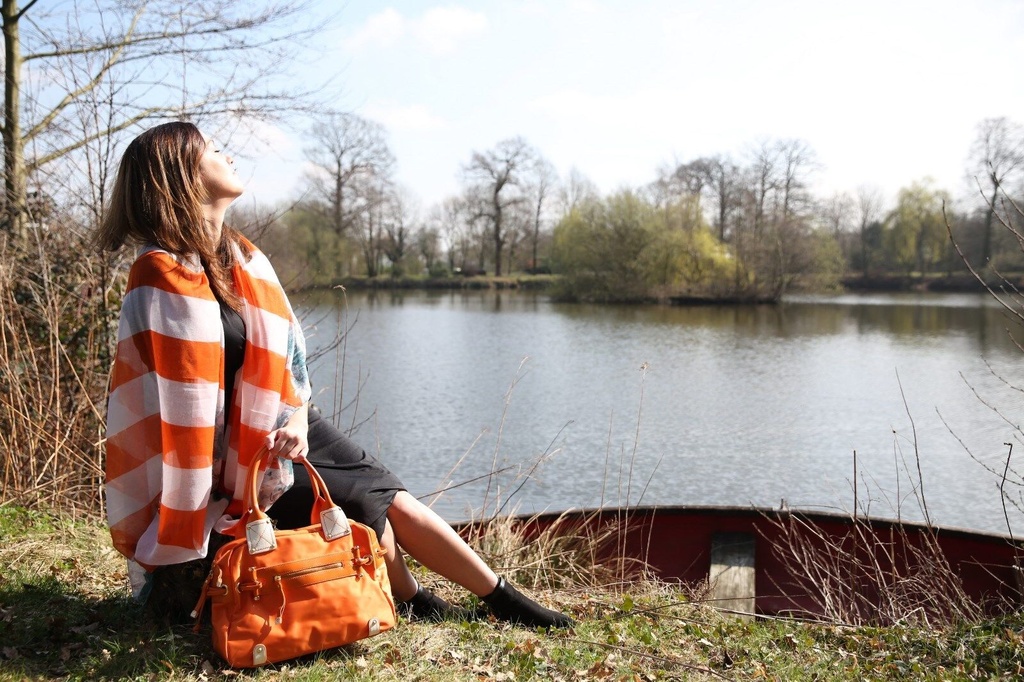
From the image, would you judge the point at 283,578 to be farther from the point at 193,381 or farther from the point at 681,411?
the point at 681,411

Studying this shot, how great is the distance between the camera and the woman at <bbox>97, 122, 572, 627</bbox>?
226 centimetres

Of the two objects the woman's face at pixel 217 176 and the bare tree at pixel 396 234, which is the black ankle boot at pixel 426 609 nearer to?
the woman's face at pixel 217 176

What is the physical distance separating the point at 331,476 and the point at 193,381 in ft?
1.55

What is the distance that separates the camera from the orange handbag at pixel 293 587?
2154 millimetres

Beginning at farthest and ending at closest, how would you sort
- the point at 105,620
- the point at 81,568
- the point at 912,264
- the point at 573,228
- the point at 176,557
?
Answer: the point at 912,264
the point at 573,228
the point at 81,568
the point at 105,620
the point at 176,557

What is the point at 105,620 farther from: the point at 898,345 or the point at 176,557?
the point at 898,345

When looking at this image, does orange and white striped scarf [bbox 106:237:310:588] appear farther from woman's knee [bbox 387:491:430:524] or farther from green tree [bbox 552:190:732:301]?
green tree [bbox 552:190:732:301]

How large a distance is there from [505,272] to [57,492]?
47.1 meters

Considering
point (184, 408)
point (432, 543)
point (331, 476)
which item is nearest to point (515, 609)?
point (432, 543)

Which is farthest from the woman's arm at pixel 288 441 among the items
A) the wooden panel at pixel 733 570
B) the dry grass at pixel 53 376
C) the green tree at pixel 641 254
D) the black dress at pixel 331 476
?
the green tree at pixel 641 254

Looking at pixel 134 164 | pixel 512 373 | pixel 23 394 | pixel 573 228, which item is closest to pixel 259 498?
pixel 134 164

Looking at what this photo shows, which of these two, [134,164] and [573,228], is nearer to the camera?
[134,164]

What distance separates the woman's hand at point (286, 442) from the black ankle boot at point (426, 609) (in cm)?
76

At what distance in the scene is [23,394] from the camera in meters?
3.96
